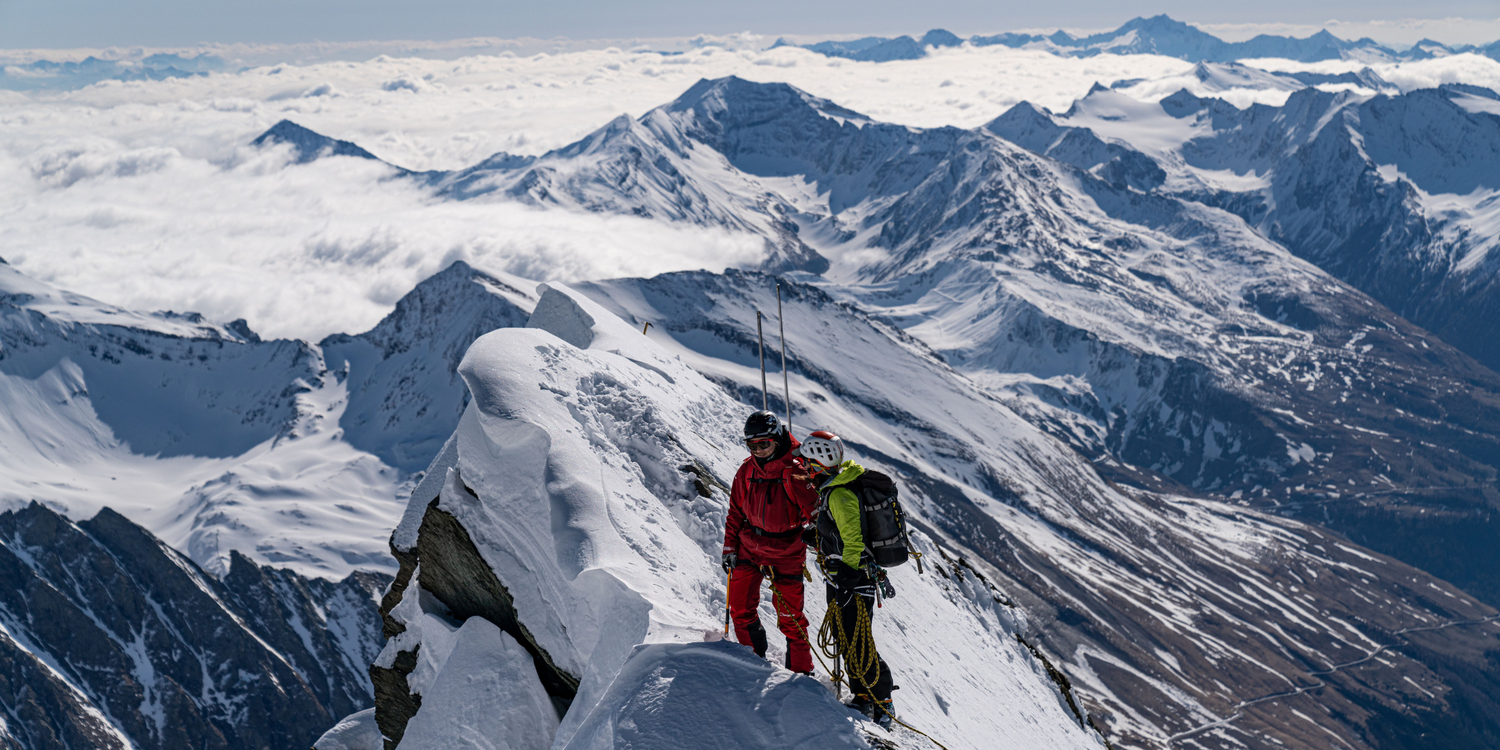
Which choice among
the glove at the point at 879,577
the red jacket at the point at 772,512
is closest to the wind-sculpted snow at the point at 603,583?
the red jacket at the point at 772,512

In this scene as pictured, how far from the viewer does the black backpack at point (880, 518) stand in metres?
13.0

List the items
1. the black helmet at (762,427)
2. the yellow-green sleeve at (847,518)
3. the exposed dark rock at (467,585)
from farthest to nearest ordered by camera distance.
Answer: the exposed dark rock at (467,585) → the black helmet at (762,427) → the yellow-green sleeve at (847,518)

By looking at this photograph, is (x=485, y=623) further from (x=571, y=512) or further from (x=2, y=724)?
(x=2, y=724)

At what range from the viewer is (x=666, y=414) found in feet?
76.0

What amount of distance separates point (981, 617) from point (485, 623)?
68.8 feet

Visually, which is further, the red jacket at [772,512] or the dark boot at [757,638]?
the dark boot at [757,638]

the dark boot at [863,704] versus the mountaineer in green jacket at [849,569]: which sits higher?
the mountaineer in green jacket at [849,569]

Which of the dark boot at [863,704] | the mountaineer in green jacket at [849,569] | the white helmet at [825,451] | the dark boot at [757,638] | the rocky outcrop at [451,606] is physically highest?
the white helmet at [825,451]

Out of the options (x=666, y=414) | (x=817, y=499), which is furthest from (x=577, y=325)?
(x=817, y=499)

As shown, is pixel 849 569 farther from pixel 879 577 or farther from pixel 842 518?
pixel 842 518

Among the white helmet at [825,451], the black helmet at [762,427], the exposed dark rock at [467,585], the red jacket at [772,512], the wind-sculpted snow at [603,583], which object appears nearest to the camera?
the wind-sculpted snow at [603,583]

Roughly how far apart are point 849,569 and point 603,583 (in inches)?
170

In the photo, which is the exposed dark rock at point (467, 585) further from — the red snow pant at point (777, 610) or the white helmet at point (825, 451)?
the white helmet at point (825, 451)

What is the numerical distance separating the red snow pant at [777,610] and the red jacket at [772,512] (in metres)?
0.20
